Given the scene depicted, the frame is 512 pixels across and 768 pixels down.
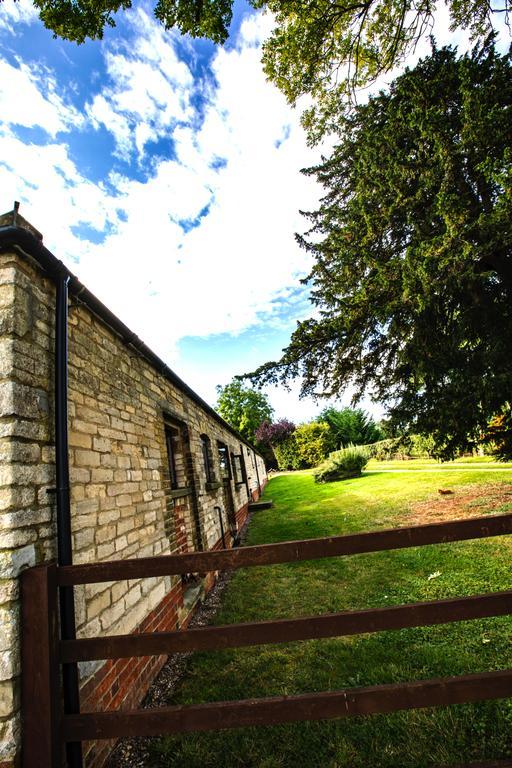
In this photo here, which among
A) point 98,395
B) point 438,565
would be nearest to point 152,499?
point 98,395

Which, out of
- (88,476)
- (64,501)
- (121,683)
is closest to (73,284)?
(88,476)

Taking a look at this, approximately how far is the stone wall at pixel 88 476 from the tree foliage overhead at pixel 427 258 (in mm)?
3812

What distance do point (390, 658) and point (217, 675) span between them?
161 cm

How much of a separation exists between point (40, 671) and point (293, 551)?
4.71 ft

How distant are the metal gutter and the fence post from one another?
1.93 metres

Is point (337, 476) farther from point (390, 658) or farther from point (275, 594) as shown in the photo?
point (390, 658)

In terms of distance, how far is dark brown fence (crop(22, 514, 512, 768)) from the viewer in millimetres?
1566

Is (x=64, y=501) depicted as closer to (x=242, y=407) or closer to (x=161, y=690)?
(x=161, y=690)

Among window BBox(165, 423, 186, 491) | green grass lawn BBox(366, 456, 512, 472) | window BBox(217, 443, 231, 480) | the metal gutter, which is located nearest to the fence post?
the metal gutter

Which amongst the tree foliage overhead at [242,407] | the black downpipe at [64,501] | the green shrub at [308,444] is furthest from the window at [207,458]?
the tree foliage overhead at [242,407]

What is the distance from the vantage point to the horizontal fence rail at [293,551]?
64.0 inches

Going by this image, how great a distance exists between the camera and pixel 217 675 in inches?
123

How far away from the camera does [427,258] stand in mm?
4805

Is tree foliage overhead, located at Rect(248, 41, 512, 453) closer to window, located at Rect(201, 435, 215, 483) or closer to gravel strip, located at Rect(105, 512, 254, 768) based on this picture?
window, located at Rect(201, 435, 215, 483)
